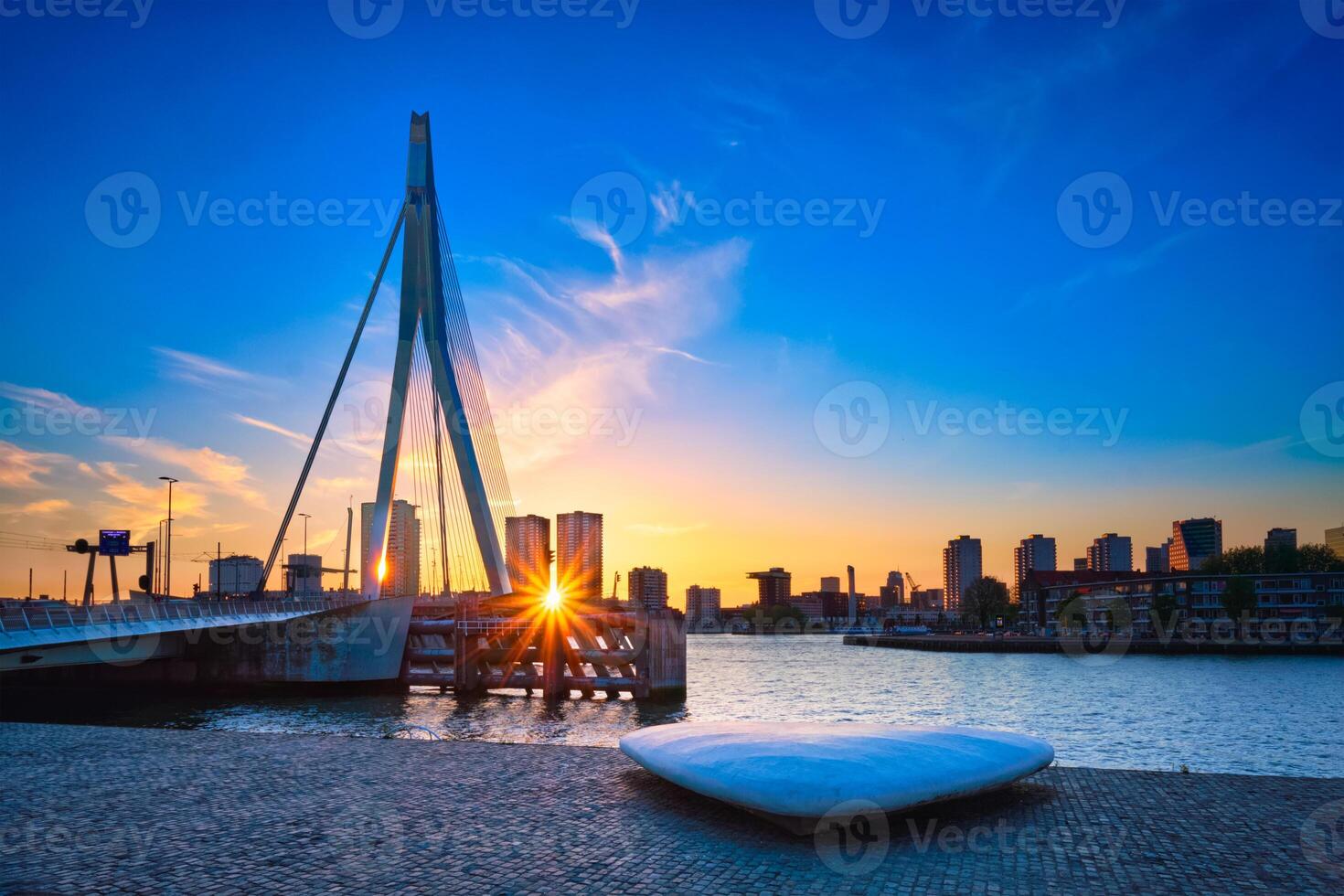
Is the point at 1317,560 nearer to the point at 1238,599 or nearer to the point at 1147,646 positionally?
the point at 1238,599

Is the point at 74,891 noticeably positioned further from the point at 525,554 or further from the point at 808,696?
the point at 525,554

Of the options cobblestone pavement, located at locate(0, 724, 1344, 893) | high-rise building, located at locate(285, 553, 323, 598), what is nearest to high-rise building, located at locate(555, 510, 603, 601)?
high-rise building, located at locate(285, 553, 323, 598)

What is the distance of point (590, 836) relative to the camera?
9.57 metres

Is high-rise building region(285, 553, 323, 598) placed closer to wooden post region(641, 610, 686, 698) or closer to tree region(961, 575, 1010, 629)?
wooden post region(641, 610, 686, 698)

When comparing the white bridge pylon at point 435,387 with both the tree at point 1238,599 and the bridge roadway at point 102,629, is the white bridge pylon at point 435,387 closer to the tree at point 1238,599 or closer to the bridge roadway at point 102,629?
the bridge roadway at point 102,629

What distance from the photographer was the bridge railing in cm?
3127

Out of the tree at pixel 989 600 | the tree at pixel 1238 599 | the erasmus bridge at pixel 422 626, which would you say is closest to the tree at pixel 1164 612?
the tree at pixel 1238 599

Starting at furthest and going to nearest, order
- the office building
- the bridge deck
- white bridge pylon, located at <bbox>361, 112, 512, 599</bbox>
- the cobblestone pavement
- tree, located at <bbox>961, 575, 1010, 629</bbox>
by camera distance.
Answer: tree, located at <bbox>961, 575, 1010, 629</bbox>
the office building
white bridge pylon, located at <bbox>361, 112, 512, 599</bbox>
the bridge deck
the cobblestone pavement

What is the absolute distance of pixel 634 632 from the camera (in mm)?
41688

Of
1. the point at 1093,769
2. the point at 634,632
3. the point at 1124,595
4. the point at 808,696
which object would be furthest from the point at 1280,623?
the point at 1093,769

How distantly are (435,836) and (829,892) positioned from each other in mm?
4173

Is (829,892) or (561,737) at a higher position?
(829,892)

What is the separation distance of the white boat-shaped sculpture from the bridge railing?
2810 centimetres

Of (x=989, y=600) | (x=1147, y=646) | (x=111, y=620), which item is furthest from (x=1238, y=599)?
(x=111, y=620)
